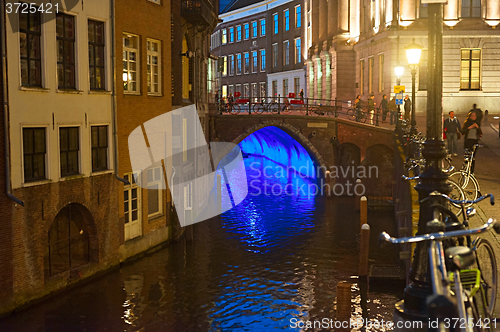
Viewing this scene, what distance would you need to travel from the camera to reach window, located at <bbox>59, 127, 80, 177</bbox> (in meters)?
16.0

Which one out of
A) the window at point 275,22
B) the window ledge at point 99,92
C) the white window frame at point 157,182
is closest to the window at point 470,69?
the white window frame at point 157,182

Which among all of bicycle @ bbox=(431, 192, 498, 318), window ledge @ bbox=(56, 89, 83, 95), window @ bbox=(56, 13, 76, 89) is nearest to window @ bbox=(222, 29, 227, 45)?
window @ bbox=(56, 13, 76, 89)

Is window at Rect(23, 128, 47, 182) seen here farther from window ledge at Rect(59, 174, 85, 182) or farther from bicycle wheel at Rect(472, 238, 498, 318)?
bicycle wheel at Rect(472, 238, 498, 318)

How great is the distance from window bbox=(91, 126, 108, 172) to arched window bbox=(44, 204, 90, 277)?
140 cm

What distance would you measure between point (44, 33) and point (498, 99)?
98.5ft

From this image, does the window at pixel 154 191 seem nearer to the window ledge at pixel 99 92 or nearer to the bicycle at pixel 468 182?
the window ledge at pixel 99 92

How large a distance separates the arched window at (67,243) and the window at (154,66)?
18.2 ft

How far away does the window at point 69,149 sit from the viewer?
16.0m

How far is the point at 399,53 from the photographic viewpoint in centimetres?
3800

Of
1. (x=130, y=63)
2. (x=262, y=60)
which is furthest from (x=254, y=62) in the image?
(x=130, y=63)

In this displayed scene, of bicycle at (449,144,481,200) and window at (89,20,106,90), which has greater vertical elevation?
window at (89,20,106,90)

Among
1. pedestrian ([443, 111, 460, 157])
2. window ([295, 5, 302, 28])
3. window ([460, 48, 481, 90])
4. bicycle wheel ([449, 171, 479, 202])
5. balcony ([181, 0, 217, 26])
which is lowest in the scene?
bicycle wheel ([449, 171, 479, 202])

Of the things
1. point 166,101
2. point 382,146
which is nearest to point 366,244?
point 166,101

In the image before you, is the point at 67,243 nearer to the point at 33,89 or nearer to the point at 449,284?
the point at 33,89
